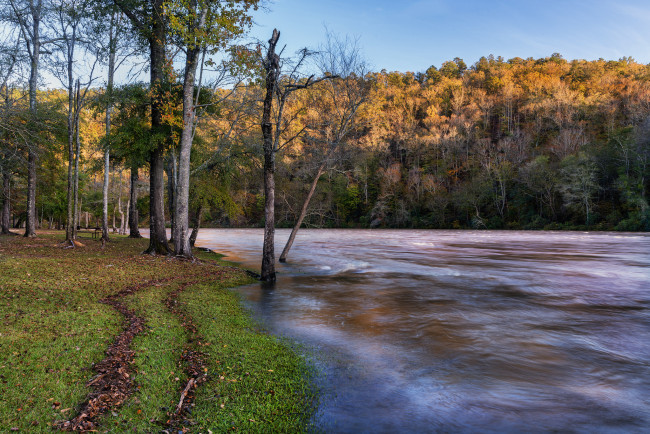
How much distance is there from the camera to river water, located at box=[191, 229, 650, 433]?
15.5 feet

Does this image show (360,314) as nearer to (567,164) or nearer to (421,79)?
(567,164)

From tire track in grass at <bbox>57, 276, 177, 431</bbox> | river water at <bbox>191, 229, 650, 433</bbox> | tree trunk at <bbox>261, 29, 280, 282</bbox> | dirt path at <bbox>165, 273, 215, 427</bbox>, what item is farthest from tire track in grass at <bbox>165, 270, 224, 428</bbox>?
tree trunk at <bbox>261, 29, 280, 282</bbox>

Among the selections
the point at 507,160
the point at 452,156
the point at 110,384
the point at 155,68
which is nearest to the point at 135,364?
the point at 110,384

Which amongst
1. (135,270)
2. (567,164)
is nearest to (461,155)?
(567,164)

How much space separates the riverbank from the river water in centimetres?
80

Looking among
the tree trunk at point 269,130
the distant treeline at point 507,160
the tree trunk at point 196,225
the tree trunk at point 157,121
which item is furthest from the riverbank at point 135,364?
the distant treeline at point 507,160

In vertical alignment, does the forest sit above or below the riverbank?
above

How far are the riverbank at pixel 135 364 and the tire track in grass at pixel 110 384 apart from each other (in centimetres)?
1

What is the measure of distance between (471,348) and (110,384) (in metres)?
6.23

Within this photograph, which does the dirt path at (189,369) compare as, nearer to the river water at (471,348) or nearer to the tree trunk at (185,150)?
the river water at (471,348)

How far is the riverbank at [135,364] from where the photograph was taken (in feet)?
12.3

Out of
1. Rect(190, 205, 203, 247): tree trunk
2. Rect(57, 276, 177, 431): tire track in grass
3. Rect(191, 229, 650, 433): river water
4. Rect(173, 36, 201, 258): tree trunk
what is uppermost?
Rect(173, 36, 201, 258): tree trunk

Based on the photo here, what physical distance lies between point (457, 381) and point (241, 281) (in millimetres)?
9075

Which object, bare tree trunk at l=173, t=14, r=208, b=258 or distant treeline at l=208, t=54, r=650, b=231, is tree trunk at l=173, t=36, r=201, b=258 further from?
distant treeline at l=208, t=54, r=650, b=231
